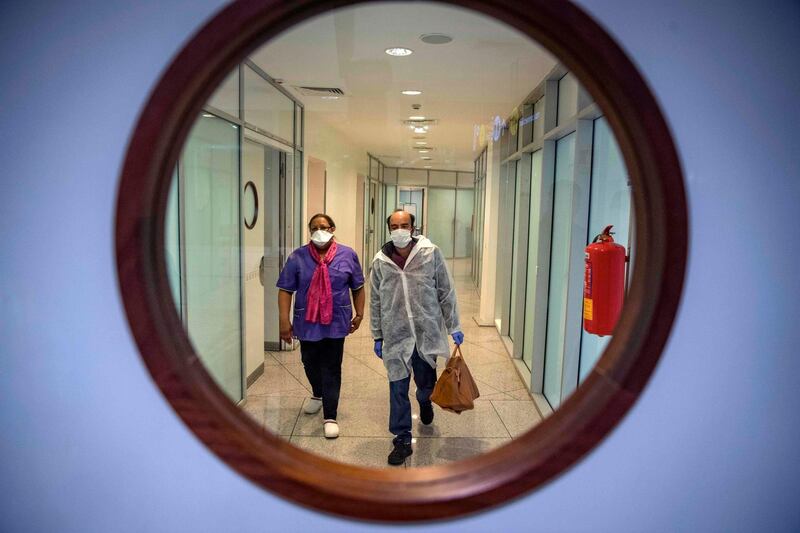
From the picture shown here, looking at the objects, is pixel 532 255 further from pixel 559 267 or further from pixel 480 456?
pixel 480 456

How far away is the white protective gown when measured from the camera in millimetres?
1984

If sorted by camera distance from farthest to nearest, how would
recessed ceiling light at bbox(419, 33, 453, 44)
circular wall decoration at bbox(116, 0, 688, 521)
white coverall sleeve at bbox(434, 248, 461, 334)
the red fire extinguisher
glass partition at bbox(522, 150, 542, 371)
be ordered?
1. glass partition at bbox(522, 150, 542, 371)
2. white coverall sleeve at bbox(434, 248, 461, 334)
3. recessed ceiling light at bbox(419, 33, 453, 44)
4. the red fire extinguisher
5. circular wall decoration at bbox(116, 0, 688, 521)

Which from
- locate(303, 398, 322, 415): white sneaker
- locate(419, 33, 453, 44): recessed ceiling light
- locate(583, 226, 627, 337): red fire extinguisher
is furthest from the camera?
locate(303, 398, 322, 415): white sneaker

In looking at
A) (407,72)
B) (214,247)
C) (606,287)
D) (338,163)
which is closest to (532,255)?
(338,163)

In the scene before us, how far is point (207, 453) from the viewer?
0.92 m

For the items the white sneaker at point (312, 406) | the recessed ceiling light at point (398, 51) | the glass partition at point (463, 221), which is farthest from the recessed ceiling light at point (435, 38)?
the white sneaker at point (312, 406)

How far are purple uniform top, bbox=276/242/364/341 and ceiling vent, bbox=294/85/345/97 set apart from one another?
759mm

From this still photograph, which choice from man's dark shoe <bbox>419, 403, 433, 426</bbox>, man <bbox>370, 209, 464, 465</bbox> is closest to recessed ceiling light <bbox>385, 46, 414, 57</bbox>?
man <bbox>370, 209, 464, 465</bbox>

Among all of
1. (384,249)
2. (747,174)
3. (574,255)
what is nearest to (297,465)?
(747,174)

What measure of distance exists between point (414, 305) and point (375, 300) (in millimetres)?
152

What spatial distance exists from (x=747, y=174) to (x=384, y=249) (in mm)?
1296

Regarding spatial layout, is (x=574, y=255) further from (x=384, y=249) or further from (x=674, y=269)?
(x=674, y=269)

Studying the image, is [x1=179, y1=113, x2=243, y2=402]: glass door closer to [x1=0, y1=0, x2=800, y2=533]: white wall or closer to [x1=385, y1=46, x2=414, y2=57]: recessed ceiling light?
[x1=385, y1=46, x2=414, y2=57]: recessed ceiling light

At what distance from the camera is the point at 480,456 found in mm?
895
